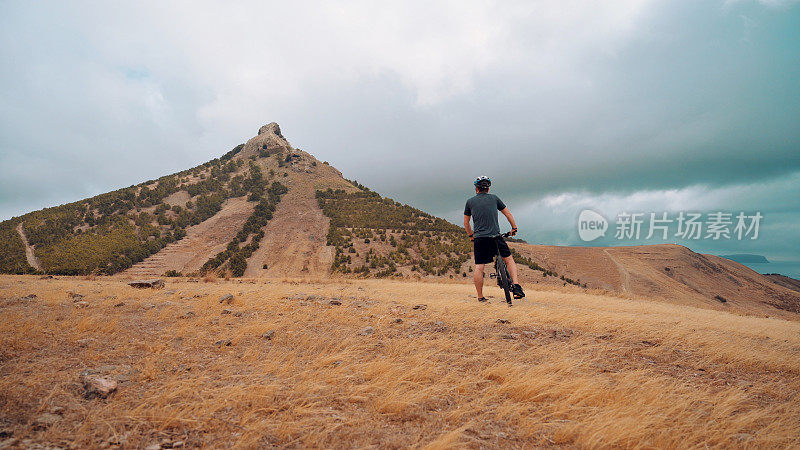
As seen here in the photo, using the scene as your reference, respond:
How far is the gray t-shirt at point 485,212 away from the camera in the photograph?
310 inches

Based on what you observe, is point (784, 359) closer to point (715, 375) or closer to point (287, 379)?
point (715, 375)

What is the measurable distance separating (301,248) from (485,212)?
29608 millimetres

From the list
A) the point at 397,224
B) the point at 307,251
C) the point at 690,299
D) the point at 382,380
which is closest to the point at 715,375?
the point at 382,380

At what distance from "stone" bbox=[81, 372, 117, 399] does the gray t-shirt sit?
695 centimetres

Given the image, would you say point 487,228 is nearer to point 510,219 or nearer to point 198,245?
point 510,219

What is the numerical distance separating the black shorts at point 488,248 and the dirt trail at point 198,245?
29.0 meters

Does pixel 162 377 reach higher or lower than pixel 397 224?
lower

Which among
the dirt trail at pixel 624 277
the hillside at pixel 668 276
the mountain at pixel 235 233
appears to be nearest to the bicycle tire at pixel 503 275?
the mountain at pixel 235 233

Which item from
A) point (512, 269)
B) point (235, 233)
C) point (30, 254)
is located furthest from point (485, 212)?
point (30, 254)

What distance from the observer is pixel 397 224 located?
41875 mm

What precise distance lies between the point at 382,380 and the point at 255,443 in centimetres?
129

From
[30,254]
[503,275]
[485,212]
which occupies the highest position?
[485,212]

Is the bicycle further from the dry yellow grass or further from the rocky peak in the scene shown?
the rocky peak

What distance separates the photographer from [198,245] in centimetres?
3591
